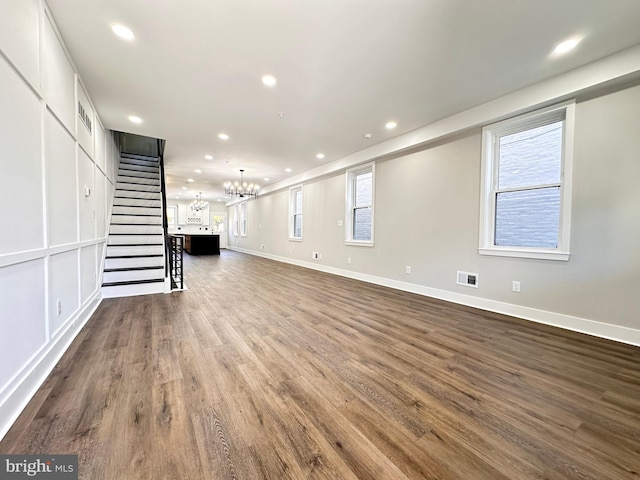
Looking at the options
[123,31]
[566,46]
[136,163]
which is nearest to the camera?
[123,31]

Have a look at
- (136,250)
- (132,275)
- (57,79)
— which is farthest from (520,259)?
(136,250)

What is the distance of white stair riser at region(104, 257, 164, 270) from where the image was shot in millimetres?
4297

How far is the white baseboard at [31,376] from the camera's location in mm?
1393

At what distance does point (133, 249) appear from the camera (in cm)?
474

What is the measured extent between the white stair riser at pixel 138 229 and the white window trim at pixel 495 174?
19.8 feet

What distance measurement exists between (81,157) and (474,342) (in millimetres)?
4798

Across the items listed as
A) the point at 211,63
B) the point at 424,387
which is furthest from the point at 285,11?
the point at 424,387

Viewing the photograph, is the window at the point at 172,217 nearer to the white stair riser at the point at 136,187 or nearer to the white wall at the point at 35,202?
the white stair riser at the point at 136,187

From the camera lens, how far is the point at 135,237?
5004 mm

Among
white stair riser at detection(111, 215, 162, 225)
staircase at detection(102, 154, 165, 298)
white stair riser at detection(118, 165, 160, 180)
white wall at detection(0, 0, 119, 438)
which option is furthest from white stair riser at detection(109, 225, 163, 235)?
white wall at detection(0, 0, 119, 438)

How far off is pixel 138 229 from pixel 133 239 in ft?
1.14

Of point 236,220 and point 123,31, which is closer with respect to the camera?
point 123,31

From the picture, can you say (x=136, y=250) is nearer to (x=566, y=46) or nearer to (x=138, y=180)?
(x=138, y=180)

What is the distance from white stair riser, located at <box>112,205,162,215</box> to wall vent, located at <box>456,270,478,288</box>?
6.39 meters
